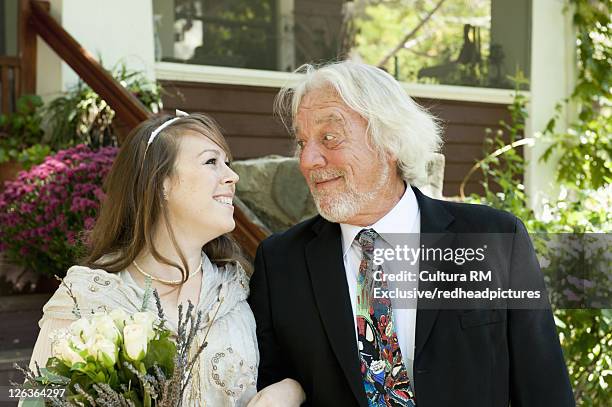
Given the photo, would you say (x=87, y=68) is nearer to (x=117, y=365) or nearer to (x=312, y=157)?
(x=312, y=157)

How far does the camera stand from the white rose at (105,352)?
1.83m

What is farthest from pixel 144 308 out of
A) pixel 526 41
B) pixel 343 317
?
pixel 526 41

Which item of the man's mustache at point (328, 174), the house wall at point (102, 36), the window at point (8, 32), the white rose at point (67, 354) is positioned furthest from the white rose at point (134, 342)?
the window at point (8, 32)

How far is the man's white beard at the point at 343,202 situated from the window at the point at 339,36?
12.6ft

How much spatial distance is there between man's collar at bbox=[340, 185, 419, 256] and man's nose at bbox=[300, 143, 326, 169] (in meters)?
0.21

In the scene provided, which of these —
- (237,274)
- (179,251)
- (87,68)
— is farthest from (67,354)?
(87,68)

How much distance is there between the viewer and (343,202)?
8.61 feet

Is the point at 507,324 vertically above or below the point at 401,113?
below

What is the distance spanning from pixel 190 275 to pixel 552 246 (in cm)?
240

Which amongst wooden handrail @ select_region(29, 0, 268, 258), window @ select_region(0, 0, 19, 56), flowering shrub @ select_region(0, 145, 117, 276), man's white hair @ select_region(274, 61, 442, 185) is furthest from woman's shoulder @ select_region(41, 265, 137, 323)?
window @ select_region(0, 0, 19, 56)

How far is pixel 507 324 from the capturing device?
8.38 ft

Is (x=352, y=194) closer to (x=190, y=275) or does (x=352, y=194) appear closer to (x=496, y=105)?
(x=190, y=275)

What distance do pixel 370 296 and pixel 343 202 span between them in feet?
0.95

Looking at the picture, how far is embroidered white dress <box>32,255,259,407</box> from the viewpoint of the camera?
2389mm
